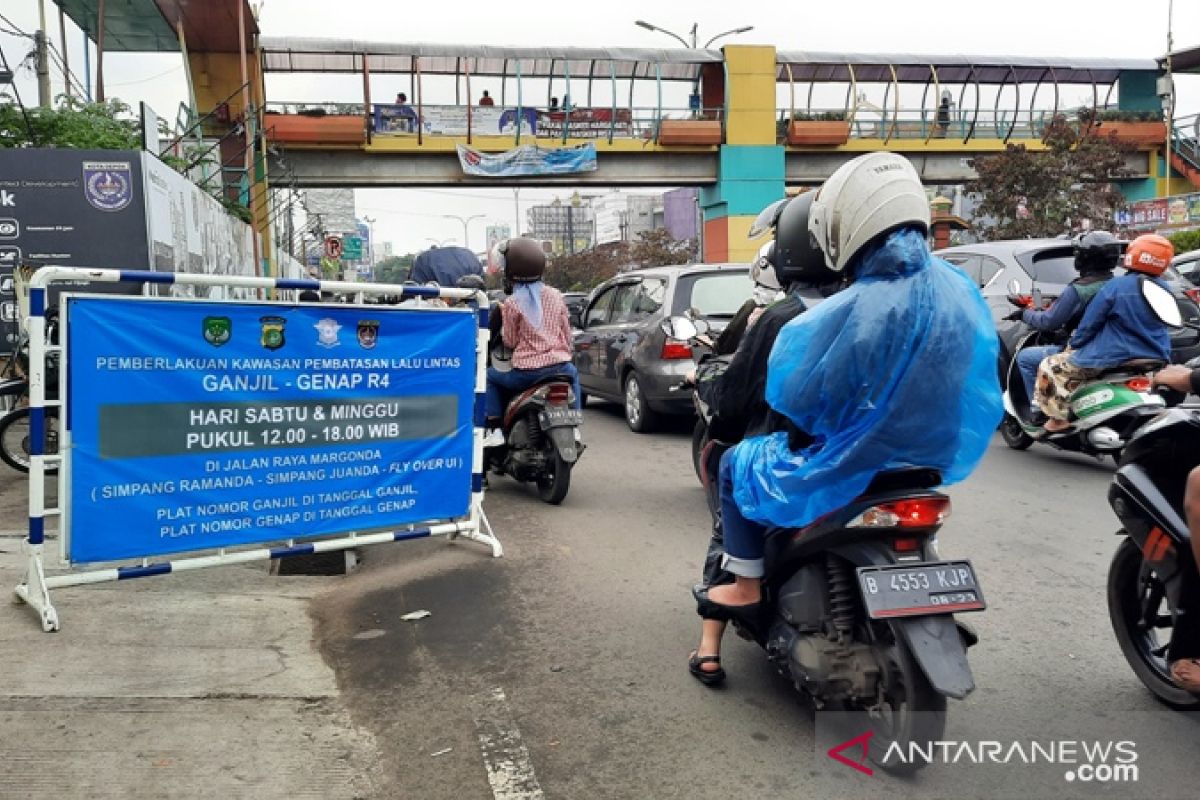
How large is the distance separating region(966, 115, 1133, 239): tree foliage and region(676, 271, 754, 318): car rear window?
20.1 metres

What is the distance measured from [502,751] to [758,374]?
4.97 feet

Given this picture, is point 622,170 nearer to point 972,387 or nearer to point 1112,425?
point 1112,425

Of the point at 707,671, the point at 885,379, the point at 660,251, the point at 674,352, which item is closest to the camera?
the point at 885,379

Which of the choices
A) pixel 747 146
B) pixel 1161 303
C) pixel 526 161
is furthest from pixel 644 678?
pixel 747 146

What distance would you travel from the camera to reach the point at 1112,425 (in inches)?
276

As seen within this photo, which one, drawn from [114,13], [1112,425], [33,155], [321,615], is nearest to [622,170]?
[114,13]

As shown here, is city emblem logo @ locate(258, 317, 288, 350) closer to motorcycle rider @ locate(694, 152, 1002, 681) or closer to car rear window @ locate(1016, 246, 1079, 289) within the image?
motorcycle rider @ locate(694, 152, 1002, 681)

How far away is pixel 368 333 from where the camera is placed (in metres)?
5.09

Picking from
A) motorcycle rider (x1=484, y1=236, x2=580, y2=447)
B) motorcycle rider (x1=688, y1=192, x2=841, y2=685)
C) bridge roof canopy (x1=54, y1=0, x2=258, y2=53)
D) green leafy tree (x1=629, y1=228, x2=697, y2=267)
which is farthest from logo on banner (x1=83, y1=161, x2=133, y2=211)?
green leafy tree (x1=629, y1=228, x2=697, y2=267)

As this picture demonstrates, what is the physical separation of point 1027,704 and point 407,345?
131 inches

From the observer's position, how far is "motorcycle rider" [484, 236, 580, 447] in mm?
6852

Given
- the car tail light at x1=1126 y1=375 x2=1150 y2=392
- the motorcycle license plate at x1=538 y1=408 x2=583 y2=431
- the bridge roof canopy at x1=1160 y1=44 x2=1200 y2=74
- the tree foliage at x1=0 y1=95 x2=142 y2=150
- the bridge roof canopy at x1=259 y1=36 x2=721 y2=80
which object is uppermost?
the bridge roof canopy at x1=1160 y1=44 x2=1200 y2=74

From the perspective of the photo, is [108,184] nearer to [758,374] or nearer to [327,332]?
[327,332]

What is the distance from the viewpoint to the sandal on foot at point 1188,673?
10.3 feet
